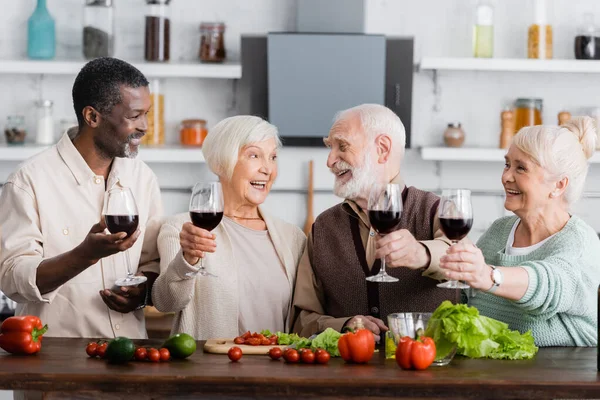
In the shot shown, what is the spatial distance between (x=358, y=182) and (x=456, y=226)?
0.57 m

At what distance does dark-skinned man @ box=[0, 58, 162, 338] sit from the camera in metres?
2.68

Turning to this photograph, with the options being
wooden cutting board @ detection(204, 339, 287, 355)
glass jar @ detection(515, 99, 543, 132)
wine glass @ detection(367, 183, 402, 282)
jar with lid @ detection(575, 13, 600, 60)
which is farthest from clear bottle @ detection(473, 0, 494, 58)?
wooden cutting board @ detection(204, 339, 287, 355)

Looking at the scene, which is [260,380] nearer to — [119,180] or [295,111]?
[119,180]


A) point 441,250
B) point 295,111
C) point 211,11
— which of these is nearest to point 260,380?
point 441,250

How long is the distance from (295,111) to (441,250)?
2627mm

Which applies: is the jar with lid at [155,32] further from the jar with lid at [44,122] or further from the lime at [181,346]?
the lime at [181,346]

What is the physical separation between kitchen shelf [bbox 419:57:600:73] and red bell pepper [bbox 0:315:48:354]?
320 centimetres

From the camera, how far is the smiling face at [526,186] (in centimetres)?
263

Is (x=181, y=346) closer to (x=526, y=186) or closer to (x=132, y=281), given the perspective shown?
(x=132, y=281)

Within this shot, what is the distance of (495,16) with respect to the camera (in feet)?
17.3

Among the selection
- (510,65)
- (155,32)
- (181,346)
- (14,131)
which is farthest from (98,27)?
(181,346)

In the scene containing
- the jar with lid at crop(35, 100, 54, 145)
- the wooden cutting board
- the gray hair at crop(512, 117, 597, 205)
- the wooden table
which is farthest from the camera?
the jar with lid at crop(35, 100, 54, 145)

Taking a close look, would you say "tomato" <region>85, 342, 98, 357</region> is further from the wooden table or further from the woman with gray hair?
the woman with gray hair

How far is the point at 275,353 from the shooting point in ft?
7.64
